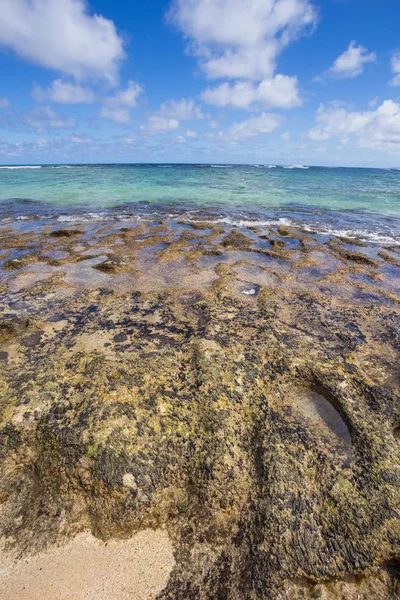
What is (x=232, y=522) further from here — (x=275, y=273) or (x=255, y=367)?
(x=275, y=273)

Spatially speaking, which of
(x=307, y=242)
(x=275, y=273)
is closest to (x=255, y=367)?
(x=275, y=273)

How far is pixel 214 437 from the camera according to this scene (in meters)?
2.31

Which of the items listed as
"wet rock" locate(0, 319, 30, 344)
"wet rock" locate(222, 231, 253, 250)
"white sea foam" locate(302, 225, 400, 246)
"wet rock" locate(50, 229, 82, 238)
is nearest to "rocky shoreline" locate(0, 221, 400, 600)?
"wet rock" locate(0, 319, 30, 344)

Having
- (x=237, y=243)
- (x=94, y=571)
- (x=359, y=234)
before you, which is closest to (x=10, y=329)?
(x=94, y=571)

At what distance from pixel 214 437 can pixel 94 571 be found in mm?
1046

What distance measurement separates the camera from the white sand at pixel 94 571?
165 cm

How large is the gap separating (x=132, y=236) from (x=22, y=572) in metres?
8.36

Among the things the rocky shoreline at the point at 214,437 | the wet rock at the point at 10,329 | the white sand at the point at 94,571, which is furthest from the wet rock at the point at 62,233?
the white sand at the point at 94,571

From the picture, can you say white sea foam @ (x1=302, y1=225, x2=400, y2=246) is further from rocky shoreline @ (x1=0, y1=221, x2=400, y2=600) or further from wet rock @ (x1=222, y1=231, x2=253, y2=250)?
rocky shoreline @ (x1=0, y1=221, x2=400, y2=600)

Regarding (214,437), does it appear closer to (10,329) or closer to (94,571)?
(94,571)

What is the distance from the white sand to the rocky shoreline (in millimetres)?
59

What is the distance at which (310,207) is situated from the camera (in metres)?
17.9

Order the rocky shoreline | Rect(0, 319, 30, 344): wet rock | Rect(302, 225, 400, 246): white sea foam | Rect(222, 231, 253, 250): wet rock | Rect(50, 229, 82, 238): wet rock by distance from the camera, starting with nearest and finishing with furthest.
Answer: the rocky shoreline, Rect(0, 319, 30, 344): wet rock, Rect(222, 231, 253, 250): wet rock, Rect(50, 229, 82, 238): wet rock, Rect(302, 225, 400, 246): white sea foam

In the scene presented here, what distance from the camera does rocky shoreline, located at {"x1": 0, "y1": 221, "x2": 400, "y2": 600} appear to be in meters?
1.77
